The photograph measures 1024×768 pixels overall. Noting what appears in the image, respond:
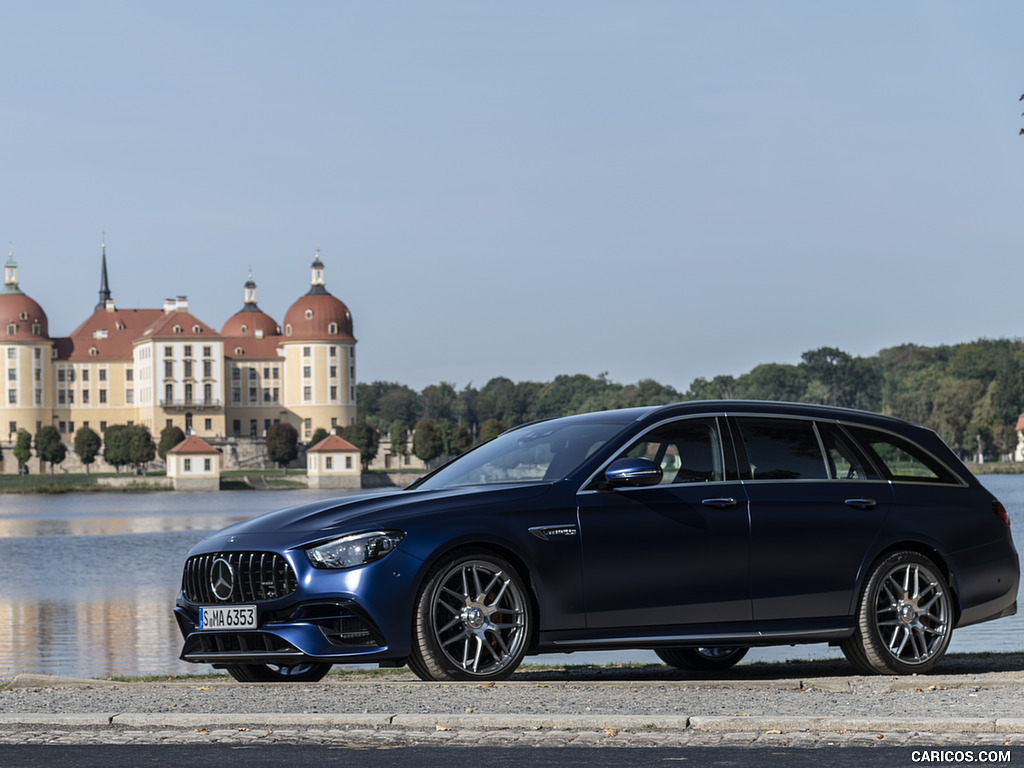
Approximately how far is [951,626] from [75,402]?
165094 mm

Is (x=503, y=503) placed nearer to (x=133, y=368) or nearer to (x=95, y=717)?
(x=95, y=717)

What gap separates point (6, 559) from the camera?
1890 inches

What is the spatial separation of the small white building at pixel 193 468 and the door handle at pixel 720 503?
124 m

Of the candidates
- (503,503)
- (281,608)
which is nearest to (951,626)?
(503,503)

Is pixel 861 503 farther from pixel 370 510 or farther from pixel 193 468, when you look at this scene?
pixel 193 468

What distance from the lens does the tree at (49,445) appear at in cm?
14950

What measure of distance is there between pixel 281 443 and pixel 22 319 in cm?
3559

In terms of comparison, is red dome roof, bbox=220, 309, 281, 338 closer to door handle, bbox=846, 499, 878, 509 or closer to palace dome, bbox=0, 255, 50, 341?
palace dome, bbox=0, 255, 50, 341

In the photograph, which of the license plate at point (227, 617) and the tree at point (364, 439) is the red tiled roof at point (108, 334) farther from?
the license plate at point (227, 617)

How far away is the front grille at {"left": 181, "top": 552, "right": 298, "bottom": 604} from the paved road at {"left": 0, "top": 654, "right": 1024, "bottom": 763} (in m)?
0.49

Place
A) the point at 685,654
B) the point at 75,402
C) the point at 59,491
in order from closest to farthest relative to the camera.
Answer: the point at 685,654, the point at 59,491, the point at 75,402

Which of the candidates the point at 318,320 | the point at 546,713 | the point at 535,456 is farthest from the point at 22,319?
the point at 546,713

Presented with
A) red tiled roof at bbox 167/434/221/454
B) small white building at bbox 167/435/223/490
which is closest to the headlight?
small white building at bbox 167/435/223/490

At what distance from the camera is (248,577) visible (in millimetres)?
8156
